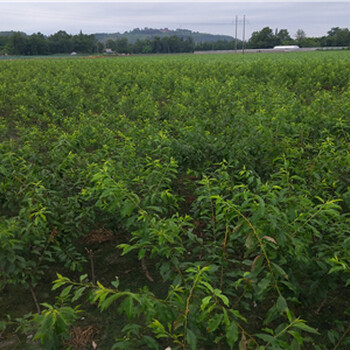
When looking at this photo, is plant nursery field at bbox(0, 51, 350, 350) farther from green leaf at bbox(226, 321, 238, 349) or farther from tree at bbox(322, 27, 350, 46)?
tree at bbox(322, 27, 350, 46)

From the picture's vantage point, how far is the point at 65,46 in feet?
276

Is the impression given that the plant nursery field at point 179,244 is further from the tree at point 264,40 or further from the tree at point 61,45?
the tree at point 264,40

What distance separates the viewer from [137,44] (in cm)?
9644

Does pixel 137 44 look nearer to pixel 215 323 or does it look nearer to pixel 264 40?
pixel 264 40

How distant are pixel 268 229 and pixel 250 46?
3875 inches

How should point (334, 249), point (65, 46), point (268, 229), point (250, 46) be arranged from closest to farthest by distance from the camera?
point (268, 229) < point (334, 249) < point (65, 46) < point (250, 46)

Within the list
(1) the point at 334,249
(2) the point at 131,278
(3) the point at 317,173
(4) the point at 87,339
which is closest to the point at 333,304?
(1) the point at 334,249

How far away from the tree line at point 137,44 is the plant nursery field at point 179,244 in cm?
7149

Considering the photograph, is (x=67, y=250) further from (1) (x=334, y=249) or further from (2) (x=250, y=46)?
(2) (x=250, y=46)

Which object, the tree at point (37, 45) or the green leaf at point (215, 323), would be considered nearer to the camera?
the green leaf at point (215, 323)

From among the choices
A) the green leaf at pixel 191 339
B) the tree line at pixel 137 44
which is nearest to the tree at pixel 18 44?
the tree line at pixel 137 44

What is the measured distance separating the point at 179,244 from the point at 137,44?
4076 inches

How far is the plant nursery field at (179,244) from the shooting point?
1.87 meters

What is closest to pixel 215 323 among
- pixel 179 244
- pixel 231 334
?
pixel 231 334
